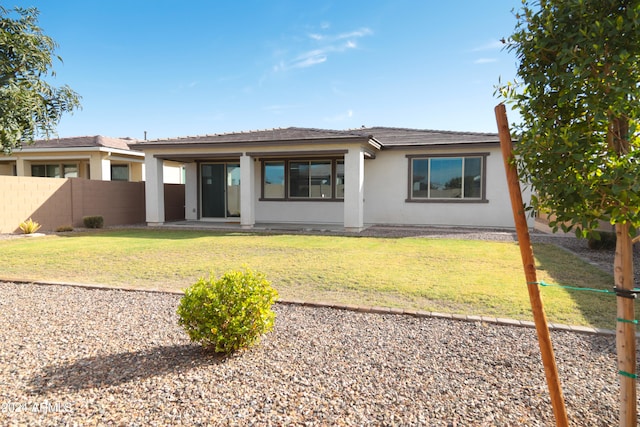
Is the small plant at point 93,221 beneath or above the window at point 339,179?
beneath

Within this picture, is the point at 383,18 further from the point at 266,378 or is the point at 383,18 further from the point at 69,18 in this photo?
the point at 266,378

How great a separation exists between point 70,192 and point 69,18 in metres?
6.65

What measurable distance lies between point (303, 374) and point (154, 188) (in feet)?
42.9

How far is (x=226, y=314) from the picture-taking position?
10.3 feet

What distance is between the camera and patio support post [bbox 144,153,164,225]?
46.4 feet

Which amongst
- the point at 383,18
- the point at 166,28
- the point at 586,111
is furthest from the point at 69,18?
the point at 586,111

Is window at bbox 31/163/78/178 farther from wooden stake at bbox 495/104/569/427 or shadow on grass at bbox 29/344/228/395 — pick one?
wooden stake at bbox 495/104/569/427

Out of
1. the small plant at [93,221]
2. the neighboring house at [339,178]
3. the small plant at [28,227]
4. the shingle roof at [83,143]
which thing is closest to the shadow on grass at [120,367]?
the neighboring house at [339,178]

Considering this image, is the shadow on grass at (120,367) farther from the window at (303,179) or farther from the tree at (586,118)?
the window at (303,179)

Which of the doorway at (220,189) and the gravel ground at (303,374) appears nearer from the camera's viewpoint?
the gravel ground at (303,374)

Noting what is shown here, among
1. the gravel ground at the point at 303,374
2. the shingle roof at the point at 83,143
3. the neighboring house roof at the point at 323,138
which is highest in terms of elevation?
the shingle roof at the point at 83,143

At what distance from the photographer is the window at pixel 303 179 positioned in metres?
14.7

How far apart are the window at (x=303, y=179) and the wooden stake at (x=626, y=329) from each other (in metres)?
12.7

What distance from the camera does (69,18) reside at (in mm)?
9594
